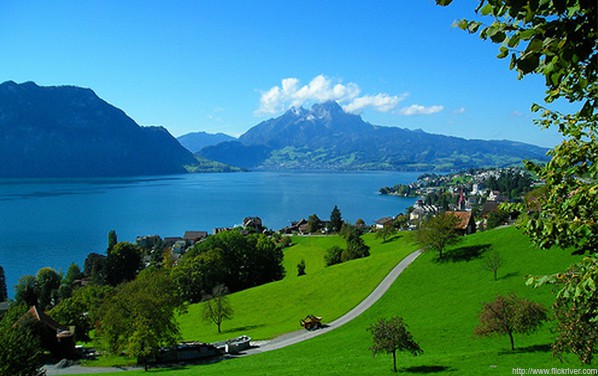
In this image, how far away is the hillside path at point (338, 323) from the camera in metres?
32.9

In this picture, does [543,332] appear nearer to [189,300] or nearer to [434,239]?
[434,239]

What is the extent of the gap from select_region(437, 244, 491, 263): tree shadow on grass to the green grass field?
0.31ft

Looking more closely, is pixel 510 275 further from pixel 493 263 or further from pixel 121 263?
pixel 121 263

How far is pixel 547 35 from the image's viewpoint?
9.24 ft

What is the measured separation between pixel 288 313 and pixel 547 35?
4294 cm

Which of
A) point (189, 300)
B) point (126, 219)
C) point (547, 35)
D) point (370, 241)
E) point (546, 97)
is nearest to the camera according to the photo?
point (547, 35)

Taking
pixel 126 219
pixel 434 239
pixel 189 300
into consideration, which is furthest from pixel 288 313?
pixel 126 219

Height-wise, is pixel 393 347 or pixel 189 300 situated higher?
pixel 393 347

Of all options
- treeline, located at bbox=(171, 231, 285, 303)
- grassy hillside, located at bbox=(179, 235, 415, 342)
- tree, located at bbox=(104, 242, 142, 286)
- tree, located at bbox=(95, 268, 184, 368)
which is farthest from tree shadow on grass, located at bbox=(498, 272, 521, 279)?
tree, located at bbox=(104, 242, 142, 286)

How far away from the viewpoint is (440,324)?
2970 cm

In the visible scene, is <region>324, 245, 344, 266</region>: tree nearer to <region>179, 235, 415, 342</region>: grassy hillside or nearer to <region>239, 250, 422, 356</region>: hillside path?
<region>179, 235, 415, 342</region>: grassy hillside

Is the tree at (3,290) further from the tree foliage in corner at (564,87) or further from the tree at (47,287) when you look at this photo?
the tree foliage in corner at (564,87)

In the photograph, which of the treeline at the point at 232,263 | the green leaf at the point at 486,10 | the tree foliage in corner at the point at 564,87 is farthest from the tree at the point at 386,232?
the green leaf at the point at 486,10

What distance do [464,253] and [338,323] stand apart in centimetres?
1528
